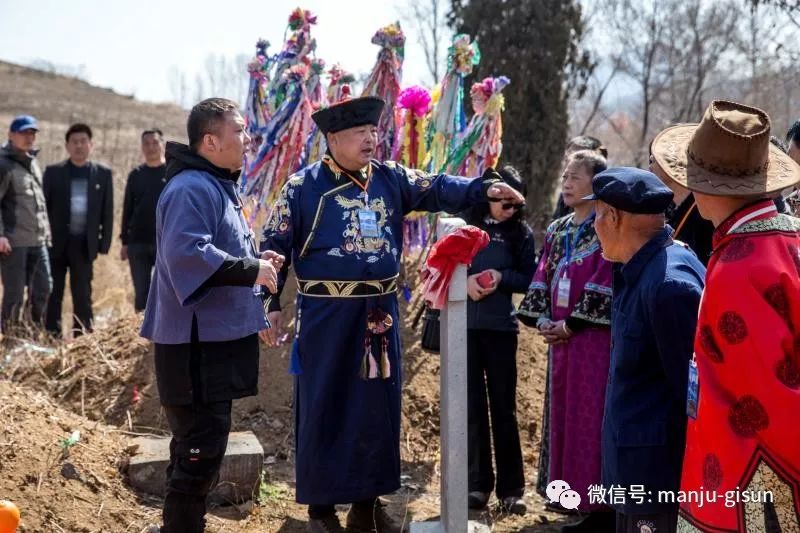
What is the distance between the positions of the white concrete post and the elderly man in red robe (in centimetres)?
133

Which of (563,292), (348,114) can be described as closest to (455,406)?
(563,292)

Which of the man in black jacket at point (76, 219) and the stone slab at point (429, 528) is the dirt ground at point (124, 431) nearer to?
the stone slab at point (429, 528)

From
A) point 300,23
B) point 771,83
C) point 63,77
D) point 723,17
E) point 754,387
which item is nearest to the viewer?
point 754,387

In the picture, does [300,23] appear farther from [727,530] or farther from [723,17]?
[723,17]

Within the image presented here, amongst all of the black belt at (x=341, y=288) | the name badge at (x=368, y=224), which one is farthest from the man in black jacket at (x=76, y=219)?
the name badge at (x=368, y=224)

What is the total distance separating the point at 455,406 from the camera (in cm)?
388

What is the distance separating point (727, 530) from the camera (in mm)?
2447

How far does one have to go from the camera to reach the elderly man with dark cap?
2.86 meters

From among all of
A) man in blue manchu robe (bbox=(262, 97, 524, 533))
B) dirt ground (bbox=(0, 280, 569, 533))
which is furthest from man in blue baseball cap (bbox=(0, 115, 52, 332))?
man in blue manchu robe (bbox=(262, 97, 524, 533))

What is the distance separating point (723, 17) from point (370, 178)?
1498 centimetres

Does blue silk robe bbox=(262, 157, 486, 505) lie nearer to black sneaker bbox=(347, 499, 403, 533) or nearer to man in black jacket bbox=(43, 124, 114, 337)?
black sneaker bbox=(347, 499, 403, 533)

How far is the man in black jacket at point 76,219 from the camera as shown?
8.65 metres

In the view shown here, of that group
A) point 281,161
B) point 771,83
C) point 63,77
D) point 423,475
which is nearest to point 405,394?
point 423,475

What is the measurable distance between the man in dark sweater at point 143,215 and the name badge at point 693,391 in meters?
6.54
